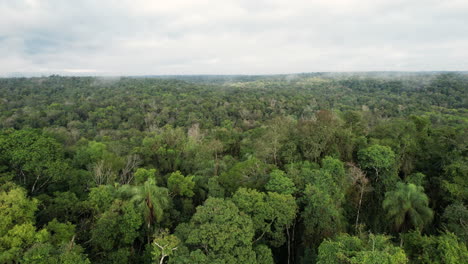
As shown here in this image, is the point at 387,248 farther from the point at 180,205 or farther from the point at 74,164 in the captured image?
the point at 74,164

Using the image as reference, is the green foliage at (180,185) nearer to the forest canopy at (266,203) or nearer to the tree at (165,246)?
the forest canopy at (266,203)

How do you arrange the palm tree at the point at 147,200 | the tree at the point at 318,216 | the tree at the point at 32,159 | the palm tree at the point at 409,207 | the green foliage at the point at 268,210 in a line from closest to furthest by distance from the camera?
1. the green foliage at the point at 268,210
2. the tree at the point at 318,216
3. the palm tree at the point at 147,200
4. the palm tree at the point at 409,207
5. the tree at the point at 32,159

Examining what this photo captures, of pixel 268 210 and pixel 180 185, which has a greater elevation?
pixel 268 210

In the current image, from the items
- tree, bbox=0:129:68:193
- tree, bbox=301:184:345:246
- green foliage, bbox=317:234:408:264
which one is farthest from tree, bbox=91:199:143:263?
green foliage, bbox=317:234:408:264

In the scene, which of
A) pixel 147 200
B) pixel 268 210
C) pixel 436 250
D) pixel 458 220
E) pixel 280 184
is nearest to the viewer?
pixel 436 250

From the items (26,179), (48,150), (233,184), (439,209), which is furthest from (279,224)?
(26,179)

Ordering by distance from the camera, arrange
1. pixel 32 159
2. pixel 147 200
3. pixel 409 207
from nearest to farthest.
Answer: pixel 147 200
pixel 409 207
pixel 32 159

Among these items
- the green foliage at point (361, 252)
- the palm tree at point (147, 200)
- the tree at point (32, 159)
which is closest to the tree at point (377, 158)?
the green foliage at point (361, 252)

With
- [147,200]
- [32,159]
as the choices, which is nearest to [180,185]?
[147,200]

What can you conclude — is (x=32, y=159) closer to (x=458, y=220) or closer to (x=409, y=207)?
(x=409, y=207)
